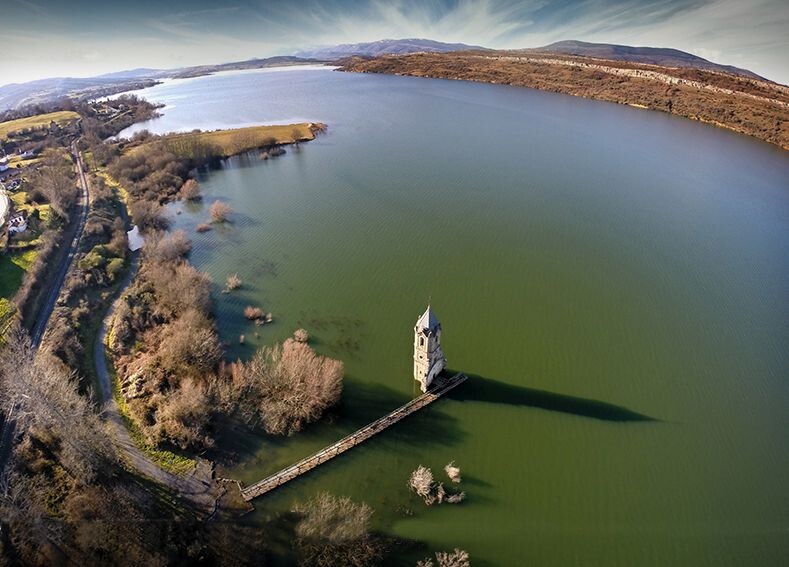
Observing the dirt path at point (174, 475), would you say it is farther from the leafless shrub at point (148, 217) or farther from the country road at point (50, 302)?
the leafless shrub at point (148, 217)

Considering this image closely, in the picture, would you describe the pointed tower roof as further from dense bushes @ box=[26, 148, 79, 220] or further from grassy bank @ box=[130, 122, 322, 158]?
grassy bank @ box=[130, 122, 322, 158]

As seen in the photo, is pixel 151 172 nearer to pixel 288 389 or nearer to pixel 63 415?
pixel 63 415

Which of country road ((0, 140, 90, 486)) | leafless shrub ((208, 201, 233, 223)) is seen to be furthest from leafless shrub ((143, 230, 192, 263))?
country road ((0, 140, 90, 486))

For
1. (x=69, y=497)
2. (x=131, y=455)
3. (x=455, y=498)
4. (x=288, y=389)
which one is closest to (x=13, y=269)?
(x=131, y=455)

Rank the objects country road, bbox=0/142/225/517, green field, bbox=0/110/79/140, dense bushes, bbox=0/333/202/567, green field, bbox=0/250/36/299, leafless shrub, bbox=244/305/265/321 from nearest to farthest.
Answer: dense bushes, bbox=0/333/202/567, country road, bbox=0/142/225/517, leafless shrub, bbox=244/305/265/321, green field, bbox=0/250/36/299, green field, bbox=0/110/79/140

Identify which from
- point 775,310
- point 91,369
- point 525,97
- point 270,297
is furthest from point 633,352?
point 525,97

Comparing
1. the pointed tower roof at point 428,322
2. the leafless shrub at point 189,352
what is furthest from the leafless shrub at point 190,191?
the pointed tower roof at point 428,322
